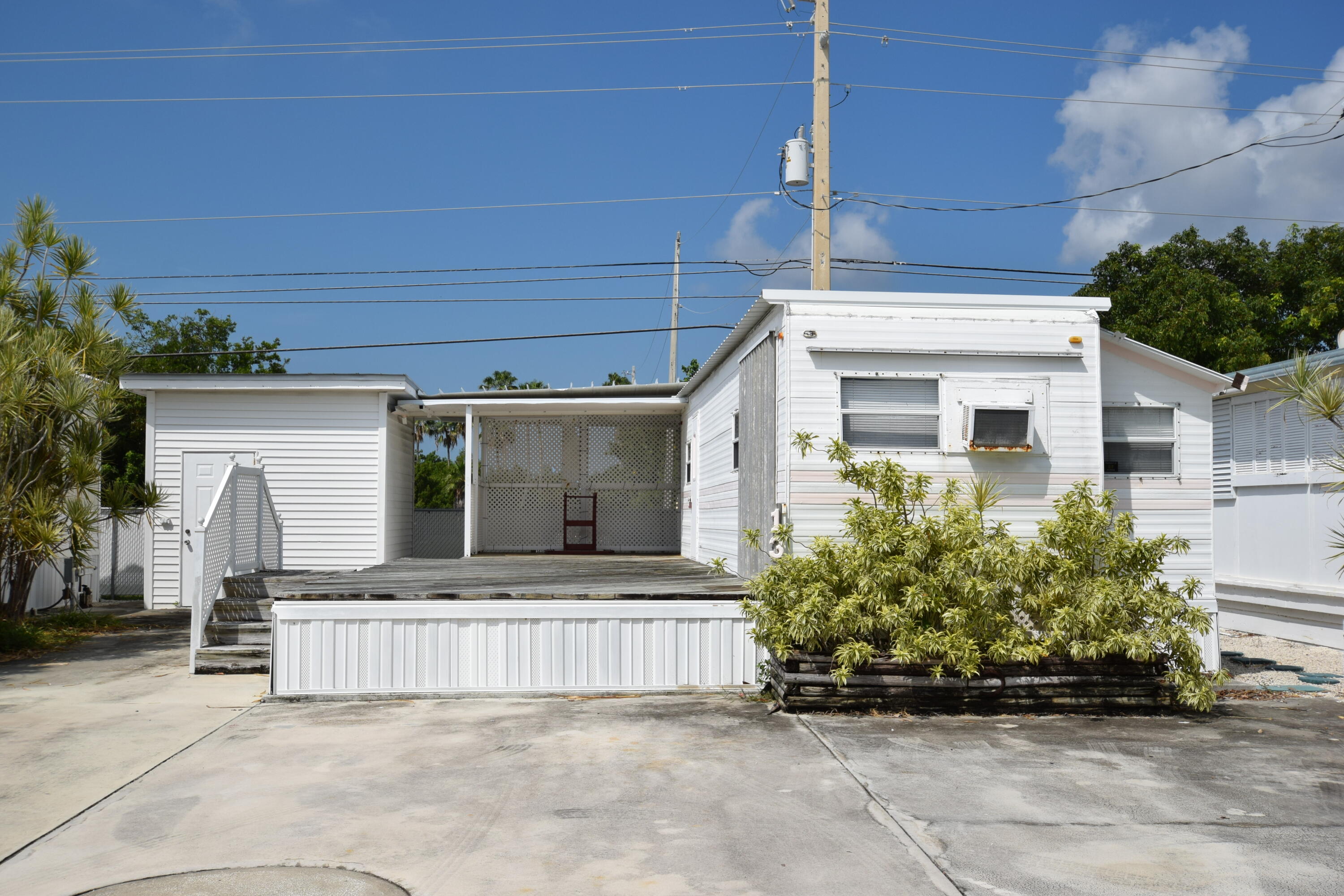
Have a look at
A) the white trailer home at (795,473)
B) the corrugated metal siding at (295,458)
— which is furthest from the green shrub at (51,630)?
the white trailer home at (795,473)

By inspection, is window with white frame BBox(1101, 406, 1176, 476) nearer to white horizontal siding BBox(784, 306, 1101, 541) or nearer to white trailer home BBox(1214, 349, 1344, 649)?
white horizontal siding BBox(784, 306, 1101, 541)

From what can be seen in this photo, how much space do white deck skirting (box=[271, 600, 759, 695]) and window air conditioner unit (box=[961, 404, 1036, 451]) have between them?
2552mm

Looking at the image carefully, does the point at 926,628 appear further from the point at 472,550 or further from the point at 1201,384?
the point at 472,550

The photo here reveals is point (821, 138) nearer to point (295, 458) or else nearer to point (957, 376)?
point (957, 376)

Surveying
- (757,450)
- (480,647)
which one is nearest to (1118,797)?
(480,647)

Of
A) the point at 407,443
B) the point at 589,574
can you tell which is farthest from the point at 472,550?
the point at 589,574

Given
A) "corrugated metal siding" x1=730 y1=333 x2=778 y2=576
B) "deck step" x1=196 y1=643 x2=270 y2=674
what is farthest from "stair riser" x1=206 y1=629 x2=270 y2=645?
"corrugated metal siding" x1=730 y1=333 x2=778 y2=576

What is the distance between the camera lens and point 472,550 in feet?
47.6

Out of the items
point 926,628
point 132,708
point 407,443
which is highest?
point 407,443

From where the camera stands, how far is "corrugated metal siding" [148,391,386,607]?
13.6 metres

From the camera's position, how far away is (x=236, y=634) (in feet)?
29.8

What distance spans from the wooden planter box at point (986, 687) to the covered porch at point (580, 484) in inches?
350

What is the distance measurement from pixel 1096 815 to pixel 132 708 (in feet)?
21.2

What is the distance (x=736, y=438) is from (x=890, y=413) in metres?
2.34
